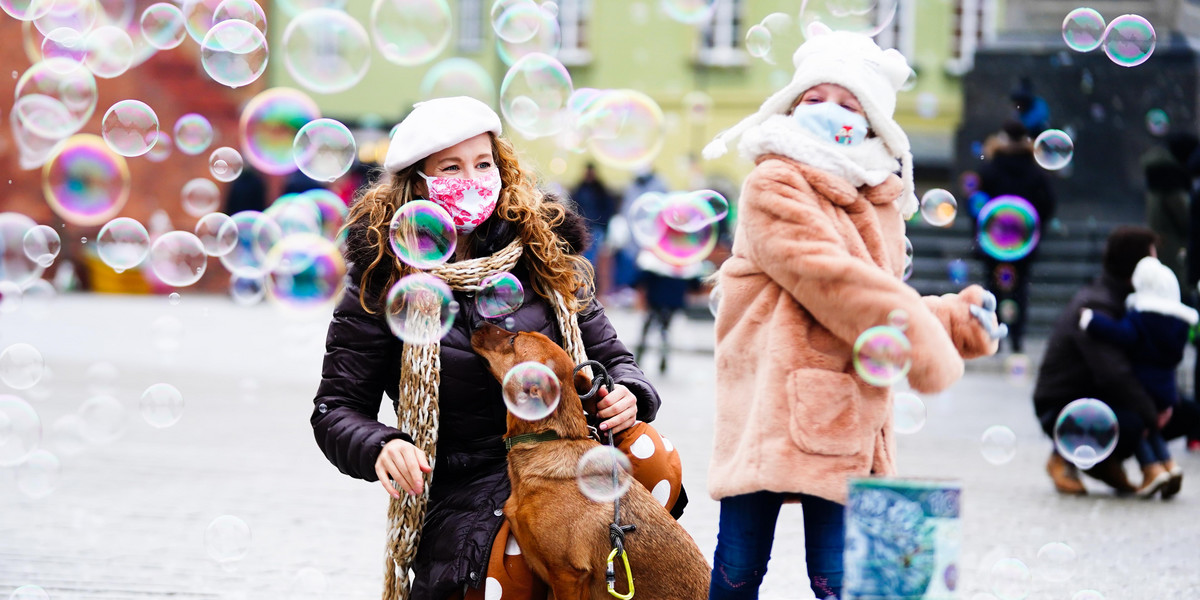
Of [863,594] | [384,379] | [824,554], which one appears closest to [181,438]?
[384,379]

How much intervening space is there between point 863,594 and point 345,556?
2795mm

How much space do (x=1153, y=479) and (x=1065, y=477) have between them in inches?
15.0

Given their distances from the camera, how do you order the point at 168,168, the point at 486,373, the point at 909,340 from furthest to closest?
the point at 168,168 → the point at 486,373 → the point at 909,340

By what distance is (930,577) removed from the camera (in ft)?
7.37

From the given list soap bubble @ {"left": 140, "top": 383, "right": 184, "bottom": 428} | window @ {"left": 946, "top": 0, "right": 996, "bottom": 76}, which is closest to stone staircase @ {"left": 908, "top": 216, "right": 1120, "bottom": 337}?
soap bubble @ {"left": 140, "top": 383, "right": 184, "bottom": 428}

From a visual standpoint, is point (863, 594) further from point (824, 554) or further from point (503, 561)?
point (503, 561)

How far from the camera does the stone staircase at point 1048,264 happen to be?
509 inches

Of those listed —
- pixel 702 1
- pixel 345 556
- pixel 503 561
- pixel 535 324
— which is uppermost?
pixel 702 1

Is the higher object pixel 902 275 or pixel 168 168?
pixel 168 168

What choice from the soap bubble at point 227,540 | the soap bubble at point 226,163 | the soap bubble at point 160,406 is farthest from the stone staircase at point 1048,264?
the soap bubble at point 227,540

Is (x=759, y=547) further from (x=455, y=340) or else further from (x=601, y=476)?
(x=455, y=340)

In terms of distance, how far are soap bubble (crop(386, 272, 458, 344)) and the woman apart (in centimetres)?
4

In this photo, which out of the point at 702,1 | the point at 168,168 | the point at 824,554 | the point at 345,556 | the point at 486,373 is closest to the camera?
the point at 824,554

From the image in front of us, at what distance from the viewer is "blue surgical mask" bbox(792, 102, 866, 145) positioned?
275 centimetres
